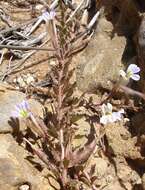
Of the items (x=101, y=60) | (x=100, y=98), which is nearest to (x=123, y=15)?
(x=101, y=60)

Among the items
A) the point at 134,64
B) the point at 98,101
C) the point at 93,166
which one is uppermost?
the point at 134,64

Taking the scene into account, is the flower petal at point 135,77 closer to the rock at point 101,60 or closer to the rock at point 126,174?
the rock at point 101,60

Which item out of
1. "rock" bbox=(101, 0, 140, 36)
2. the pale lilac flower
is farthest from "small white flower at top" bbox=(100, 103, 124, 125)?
"rock" bbox=(101, 0, 140, 36)

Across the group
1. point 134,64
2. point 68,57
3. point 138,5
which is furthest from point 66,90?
point 138,5

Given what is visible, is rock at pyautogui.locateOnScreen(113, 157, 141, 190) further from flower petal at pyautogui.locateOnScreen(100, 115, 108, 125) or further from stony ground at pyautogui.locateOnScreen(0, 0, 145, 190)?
flower petal at pyautogui.locateOnScreen(100, 115, 108, 125)

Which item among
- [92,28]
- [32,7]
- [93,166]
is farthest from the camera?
[32,7]

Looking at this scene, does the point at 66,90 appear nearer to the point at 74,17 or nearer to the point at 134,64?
the point at 134,64
